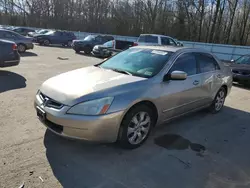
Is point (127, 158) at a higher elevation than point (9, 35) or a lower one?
lower

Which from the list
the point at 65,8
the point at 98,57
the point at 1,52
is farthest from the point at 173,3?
the point at 1,52

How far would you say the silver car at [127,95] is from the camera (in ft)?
10.3

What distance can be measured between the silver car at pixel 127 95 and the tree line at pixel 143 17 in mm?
31461

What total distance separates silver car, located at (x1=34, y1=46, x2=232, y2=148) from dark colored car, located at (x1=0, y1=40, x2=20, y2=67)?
502 cm

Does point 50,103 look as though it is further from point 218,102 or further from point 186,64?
point 218,102

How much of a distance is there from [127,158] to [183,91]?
1.73 metres

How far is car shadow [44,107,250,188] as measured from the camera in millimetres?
2896

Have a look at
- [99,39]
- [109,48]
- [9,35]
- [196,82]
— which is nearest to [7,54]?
[196,82]

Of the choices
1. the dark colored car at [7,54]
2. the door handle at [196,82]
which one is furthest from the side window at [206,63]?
the dark colored car at [7,54]

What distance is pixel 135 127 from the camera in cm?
361

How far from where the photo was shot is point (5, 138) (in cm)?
363

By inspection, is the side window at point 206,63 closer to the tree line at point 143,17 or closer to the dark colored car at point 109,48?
the dark colored car at point 109,48

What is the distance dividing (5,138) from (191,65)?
11.9 feet

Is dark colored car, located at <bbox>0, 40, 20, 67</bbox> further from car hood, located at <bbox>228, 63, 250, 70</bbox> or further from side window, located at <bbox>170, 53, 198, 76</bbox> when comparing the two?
car hood, located at <bbox>228, 63, 250, 70</bbox>
